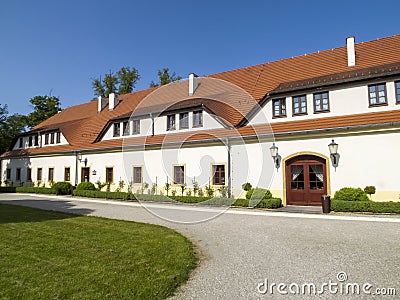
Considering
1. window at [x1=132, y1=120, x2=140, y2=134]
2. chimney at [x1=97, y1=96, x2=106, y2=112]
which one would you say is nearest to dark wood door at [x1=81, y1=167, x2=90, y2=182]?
window at [x1=132, y1=120, x2=140, y2=134]

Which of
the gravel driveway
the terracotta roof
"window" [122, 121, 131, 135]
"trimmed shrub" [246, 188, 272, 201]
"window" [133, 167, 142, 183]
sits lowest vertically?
the gravel driveway

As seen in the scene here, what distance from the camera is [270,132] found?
13578 millimetres

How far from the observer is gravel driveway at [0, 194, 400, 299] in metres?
3.89

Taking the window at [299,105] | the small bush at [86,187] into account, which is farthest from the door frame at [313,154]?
the small bush at [86,187]

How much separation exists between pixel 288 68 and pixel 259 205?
9.54m

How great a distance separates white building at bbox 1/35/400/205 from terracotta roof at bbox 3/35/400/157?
0.08 m

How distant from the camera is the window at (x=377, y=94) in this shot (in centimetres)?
1228

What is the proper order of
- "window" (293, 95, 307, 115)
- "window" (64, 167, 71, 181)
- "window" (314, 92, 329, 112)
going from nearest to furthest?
"window" (314, 92, 329, 112), "window" (293, 95, 307, 115), "window" (64, 167, 71, 181)

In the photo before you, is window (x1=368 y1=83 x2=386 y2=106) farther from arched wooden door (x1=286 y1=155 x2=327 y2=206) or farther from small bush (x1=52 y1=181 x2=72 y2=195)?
small bush (x1=52 y1=181 x2=72 y2=195)

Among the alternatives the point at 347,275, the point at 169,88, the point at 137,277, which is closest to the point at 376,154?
the point at 347,275

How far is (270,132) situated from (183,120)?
582 cm

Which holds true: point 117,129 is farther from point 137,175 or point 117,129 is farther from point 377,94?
point 377,94

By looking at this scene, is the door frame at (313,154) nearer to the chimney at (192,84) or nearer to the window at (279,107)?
the window at (279,107)

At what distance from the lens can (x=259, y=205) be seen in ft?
39.5
